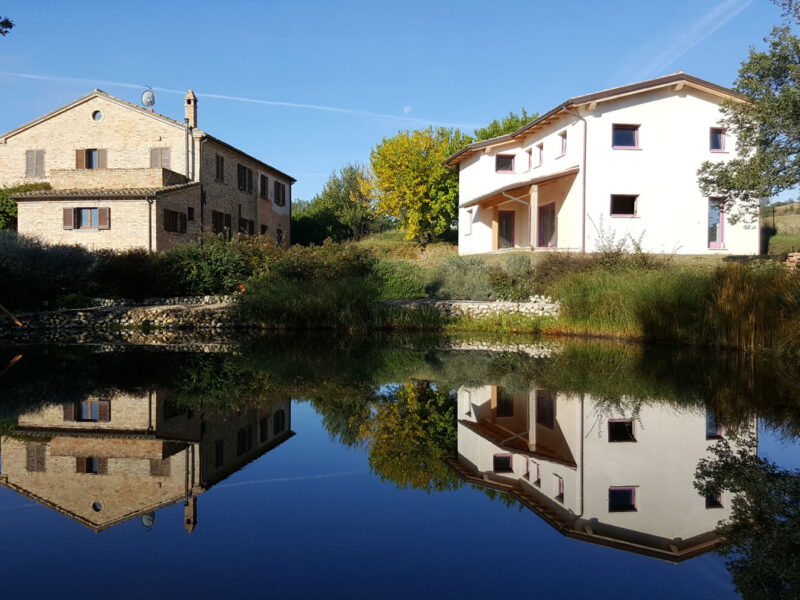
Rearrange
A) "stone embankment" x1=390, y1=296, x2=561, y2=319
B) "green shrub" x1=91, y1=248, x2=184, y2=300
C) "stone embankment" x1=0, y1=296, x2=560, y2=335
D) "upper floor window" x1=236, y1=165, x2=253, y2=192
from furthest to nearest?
1. "upper floor window" x1=236, y1=165, x2=253, y2=192
2. "green shrub" x1=91, y1=248, x2=184, y2=300
3. "stone embankment" x1=0, y1=296, x2=560, y2=335
4. "stone embankment" x1=390, y1=296, x2=561, y2=319

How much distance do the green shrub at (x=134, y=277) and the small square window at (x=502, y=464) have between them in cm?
1723

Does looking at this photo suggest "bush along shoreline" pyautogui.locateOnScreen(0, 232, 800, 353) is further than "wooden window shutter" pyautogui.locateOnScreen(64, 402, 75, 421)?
Yes

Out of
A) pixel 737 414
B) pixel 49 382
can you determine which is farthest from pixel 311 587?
pixel 49 382

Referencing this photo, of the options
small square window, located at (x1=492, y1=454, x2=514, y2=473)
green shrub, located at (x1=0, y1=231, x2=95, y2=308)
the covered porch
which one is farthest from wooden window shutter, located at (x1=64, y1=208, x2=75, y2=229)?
small square window, located at (x1=492, y1=454, x2=514, y2=473)

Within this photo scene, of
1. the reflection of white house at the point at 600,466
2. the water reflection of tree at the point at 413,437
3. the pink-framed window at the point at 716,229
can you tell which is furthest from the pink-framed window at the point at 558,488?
the pink-framed window at the point at 716,229

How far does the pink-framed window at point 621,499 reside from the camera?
3.60 metres

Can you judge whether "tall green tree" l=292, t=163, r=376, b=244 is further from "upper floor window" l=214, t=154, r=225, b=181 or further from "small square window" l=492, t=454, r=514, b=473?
"small square window" l=492, t=454, r=514, b=473

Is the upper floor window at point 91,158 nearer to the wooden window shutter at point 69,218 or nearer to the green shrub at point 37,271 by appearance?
the wooden window shutter at point 69,218

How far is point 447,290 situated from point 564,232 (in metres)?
7.47

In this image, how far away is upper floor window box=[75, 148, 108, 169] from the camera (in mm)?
28453

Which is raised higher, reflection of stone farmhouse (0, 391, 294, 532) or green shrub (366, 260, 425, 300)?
green shrub (366, 260, 425, 300)

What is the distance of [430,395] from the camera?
22.8 feet

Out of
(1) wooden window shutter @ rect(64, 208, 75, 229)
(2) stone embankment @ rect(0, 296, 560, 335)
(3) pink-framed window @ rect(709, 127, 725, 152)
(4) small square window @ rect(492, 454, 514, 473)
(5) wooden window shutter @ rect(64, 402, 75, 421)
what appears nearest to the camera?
(4) small square window @ rect(492, 454, 514, 473)

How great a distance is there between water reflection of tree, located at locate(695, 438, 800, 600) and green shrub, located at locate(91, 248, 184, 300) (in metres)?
18.1
